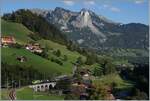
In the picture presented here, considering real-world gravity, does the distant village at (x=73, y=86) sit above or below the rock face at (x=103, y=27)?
below

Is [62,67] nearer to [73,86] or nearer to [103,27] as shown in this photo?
[73,86]

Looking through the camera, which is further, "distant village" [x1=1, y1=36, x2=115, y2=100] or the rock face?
the rock face

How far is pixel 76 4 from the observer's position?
5.53 meters

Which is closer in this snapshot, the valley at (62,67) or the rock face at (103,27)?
the valley at (62,67)

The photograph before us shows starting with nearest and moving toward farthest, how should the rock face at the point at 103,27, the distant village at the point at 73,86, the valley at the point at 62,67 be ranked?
the distant village at the point at 73,86 → the valley at the point at 62,67 → the rock face at the point at 103,27

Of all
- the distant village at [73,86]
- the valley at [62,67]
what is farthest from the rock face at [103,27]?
the distant village at [73,86]

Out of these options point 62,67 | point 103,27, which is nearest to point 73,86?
point 62,67

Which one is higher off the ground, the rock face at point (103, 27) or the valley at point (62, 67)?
the rock face at point (103, 27)

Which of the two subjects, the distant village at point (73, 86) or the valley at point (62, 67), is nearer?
the distant village at point (73, 86)

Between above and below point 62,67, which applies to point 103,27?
above

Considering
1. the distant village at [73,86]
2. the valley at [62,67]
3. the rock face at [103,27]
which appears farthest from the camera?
the rock face at [103,27]

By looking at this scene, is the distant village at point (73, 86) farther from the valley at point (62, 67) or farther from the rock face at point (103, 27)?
the rock face at point (103, 27)

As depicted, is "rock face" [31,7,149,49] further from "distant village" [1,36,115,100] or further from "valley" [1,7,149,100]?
"distant village" [1,36,115,100]

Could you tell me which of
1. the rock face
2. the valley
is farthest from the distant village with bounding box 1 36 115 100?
the rock face
